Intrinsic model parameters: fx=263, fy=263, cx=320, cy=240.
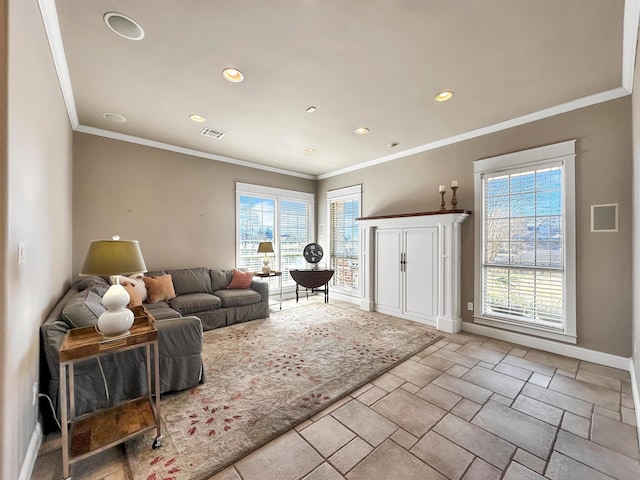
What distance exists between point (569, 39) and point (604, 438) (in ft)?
9.26

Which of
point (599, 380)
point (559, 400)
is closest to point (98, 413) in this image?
point (559, 400)

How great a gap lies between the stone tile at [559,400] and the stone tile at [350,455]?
5.13ft

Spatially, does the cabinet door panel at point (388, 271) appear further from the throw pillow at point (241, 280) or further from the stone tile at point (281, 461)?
the stone tile at point (281, 461)

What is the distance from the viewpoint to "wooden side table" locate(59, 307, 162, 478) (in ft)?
4.60

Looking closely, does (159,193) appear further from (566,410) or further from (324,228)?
(566,410)

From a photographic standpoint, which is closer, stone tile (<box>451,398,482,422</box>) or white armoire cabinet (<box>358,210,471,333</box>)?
stone tile (<box>451,398,482,422</box>)

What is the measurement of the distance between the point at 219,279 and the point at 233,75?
305 cm

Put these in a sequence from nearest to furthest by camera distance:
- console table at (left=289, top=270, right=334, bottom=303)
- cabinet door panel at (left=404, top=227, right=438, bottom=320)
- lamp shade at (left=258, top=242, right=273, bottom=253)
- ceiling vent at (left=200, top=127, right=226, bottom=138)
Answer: ceiling vent at (left=200, top=127, right=226, bottom=138) → cabinet door panel at (left=404, top=227, right=438, bottom=320) → lamp shade at (left=258, top=242, right=273, bottom=253) → console table at (left=289, top=270, right=334, bottom=303)

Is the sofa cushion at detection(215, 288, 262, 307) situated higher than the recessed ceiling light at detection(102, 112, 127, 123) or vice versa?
the recessed ceiling light at detection(102, 112, 127, 123)

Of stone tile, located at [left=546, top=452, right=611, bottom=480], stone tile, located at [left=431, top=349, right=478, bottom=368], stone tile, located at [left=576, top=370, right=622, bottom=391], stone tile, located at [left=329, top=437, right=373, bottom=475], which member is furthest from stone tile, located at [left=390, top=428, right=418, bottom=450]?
stone tile, located at [left=576, top=370, right=622, bottom=391]

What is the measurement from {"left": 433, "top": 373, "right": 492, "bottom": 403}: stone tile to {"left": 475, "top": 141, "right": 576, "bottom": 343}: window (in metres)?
1.46

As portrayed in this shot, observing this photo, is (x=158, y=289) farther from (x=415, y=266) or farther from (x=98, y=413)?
(x=415, y=266)

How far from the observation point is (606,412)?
6.52 ft

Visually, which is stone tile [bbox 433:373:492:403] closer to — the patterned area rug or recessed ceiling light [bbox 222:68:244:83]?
the patterned area rug
